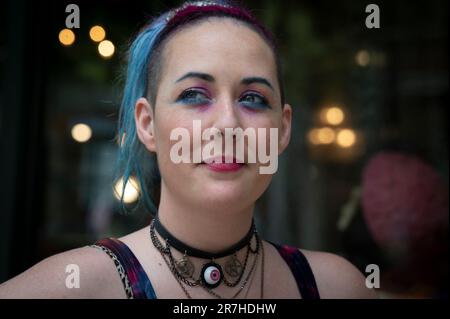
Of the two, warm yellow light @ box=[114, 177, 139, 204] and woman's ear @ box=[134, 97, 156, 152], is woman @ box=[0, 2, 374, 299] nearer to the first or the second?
woman's ear @ box=[134, 97, 156, 152]

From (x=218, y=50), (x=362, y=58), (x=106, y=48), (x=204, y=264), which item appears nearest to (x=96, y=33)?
(x=106, y=48)

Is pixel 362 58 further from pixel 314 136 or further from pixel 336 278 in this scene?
pixel 336 278

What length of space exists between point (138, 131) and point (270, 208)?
1651 millimetres

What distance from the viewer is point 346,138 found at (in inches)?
132

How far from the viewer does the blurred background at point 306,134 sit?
2.15 metres

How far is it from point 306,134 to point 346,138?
0.92 ft

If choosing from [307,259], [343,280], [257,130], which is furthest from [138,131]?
[343,280]

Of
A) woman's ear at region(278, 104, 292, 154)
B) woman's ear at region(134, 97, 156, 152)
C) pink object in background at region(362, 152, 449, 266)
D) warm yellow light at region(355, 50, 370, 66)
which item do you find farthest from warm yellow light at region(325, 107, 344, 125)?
woman's ear at region(134, 97, 156, 152)

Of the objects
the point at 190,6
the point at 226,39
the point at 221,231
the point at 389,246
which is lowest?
the point at 389,246

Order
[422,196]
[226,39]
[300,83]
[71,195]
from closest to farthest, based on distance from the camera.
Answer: [226,39]
[422,196]
[71,195]
[300,83]

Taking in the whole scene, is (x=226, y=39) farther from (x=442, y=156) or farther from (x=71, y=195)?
(x=442, y=156)

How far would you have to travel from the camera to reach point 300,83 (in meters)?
3.38

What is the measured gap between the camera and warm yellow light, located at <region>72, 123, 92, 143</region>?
2.26 m

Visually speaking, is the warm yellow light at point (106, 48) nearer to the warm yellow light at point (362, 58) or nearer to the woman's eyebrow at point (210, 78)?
the woman's eyebrow at point (210, 78)
